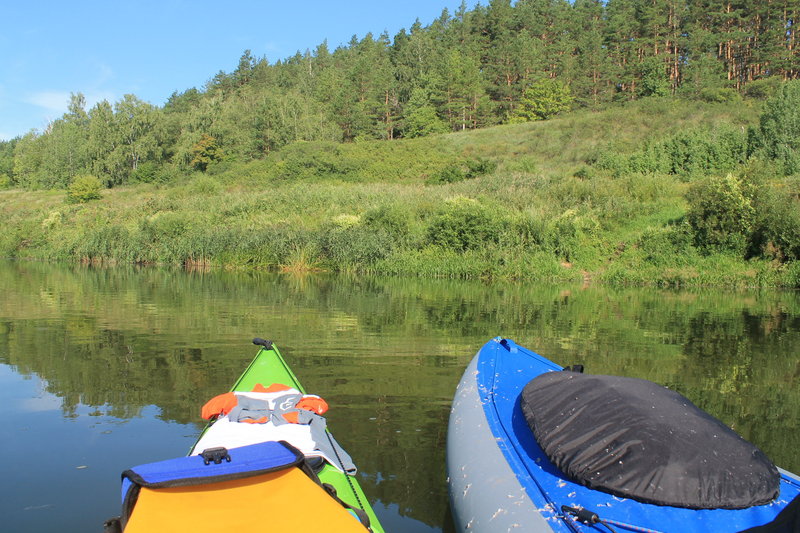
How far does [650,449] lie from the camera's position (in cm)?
308

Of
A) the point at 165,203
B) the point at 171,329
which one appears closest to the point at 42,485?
the point at 171,329

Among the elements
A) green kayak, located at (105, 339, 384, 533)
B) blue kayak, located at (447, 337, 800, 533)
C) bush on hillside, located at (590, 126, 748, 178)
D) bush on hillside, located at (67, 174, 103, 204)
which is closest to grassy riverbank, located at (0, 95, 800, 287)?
bush on hillside, located at (590, 126, 748, 178)

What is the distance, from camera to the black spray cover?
→ 2893 mm

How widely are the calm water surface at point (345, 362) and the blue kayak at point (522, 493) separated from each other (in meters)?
0.58

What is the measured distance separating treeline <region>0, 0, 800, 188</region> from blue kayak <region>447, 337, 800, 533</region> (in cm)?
4525

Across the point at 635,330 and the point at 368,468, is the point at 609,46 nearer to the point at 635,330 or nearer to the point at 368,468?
the point at 635,330

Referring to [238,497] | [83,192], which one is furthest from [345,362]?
[83,192]

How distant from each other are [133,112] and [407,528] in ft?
186

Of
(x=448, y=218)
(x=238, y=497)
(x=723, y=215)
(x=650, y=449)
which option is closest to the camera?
(x=238, y=497)

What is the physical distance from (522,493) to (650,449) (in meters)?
0.67

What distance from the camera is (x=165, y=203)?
110ft

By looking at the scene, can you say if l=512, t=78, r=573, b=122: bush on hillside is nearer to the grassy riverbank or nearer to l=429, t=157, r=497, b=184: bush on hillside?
the grassy riverbank

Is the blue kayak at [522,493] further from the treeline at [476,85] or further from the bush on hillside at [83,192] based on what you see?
the treeline at [476,85]

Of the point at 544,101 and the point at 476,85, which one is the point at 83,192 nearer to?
the point at 476,85
